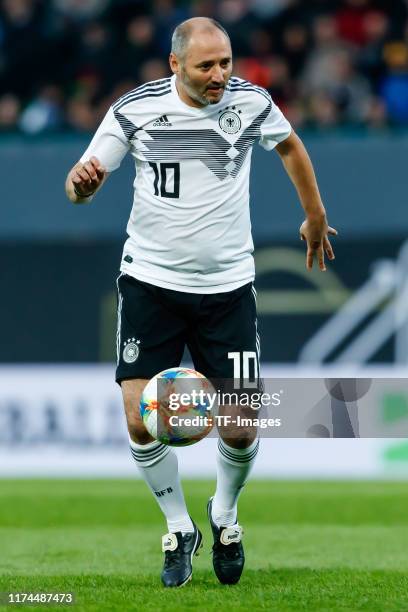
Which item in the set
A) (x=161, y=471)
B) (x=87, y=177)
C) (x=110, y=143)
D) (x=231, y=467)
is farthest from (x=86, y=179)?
(x=231, y=467)

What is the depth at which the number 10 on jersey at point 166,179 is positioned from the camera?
19.9ft

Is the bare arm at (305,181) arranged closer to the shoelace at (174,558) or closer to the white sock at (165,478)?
the white sock at (165,478)

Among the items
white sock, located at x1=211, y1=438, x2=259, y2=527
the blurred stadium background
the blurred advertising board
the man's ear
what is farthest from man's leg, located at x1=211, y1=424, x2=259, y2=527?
the blurred stadium background

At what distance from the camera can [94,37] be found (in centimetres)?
1573

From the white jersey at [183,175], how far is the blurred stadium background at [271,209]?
758 cm

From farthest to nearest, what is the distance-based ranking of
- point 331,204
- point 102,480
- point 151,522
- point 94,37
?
point 94,37
point 331,204
point 102,480
point 151,522

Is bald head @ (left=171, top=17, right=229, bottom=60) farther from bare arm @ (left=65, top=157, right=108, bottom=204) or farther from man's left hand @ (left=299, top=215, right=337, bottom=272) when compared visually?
man's left hand @ (left=299, top=215, right=337, bottom=272)

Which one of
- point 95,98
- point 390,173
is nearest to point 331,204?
point 390,173

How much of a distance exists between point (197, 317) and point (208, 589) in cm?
117

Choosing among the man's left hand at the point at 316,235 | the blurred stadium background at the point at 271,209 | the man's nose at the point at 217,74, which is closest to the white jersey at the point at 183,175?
the man's nose at the point at 217,74

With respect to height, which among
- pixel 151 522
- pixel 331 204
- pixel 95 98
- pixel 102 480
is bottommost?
pixel 102 480

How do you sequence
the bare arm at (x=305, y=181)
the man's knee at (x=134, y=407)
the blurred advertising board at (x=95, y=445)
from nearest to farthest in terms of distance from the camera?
the man's knee at (x=134, y=407)
the bare arm at (x=305, y=181)
the blurred advertising board at (x=95, y=445)

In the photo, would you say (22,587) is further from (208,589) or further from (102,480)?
(102,480)

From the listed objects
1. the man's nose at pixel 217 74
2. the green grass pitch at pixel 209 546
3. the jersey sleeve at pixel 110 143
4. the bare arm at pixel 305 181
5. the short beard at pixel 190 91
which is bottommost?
the green grass pitch at pixel 209 546
